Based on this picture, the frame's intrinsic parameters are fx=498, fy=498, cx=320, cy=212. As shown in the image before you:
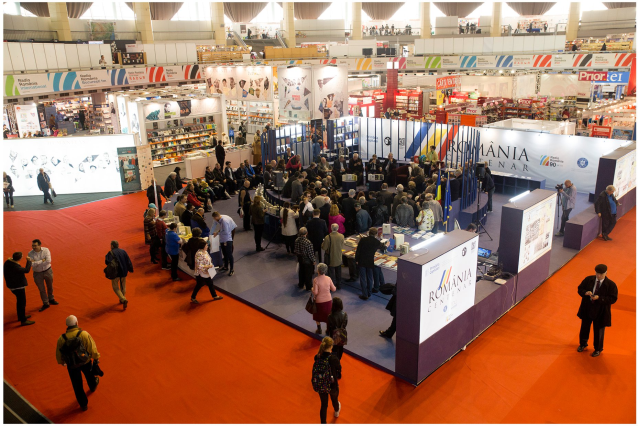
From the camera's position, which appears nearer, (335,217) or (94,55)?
(335,217)

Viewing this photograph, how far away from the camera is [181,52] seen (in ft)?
76.7

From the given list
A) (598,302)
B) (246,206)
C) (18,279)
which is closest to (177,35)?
(246,206)

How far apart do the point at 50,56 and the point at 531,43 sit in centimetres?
2026

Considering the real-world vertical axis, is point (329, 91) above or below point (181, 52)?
below

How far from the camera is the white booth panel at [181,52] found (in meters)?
23.2

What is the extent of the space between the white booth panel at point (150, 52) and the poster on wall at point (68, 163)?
29.1 feet

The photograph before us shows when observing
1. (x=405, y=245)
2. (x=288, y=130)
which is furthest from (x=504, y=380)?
(x=288, y=130)

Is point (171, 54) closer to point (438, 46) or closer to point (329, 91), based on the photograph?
point (329, 91)

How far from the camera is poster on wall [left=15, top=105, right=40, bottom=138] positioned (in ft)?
67.3

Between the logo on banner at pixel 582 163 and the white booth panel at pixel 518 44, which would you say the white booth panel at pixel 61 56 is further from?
the white booth panel at pixel 518 44

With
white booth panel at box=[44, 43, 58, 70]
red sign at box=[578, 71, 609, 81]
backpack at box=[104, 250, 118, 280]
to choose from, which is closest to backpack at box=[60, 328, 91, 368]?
backpack at box=[104, 250, 118, 280]

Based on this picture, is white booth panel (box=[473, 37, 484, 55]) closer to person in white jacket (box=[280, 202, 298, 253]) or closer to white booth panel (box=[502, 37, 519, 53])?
white booth panel (box=[502, 37, 519, 53])

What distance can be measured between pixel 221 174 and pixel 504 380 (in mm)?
10439

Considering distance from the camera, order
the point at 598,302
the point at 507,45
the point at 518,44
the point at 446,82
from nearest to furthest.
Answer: the point at 598,302 → the point at 518,44 → the point at 507,45 → the point at 446,82
